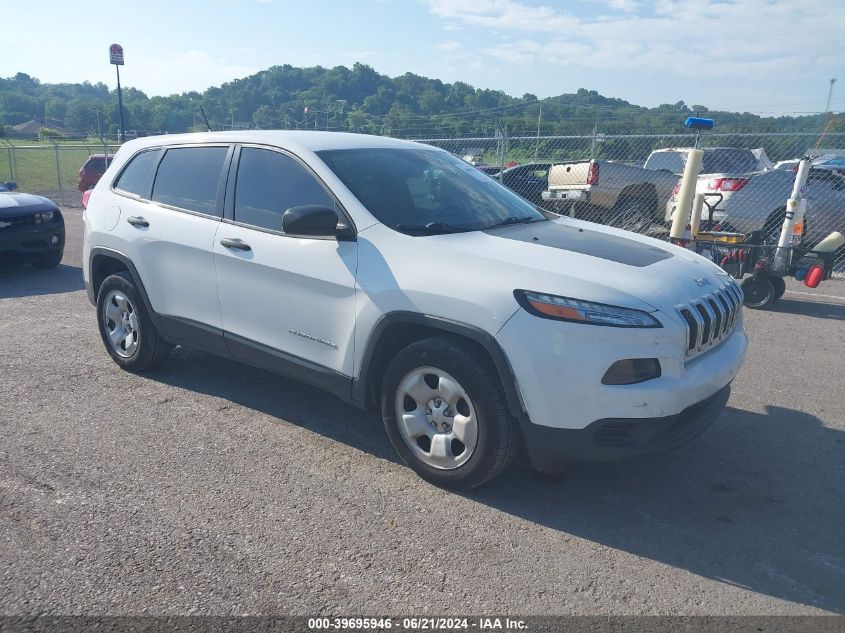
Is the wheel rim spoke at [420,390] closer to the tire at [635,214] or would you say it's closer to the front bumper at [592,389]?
the front bumper at [592,389]

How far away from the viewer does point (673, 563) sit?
2945mm

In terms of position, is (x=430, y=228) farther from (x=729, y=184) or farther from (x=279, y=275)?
(x=729, y=184)

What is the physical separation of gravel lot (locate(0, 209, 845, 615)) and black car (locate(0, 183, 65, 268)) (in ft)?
15.3

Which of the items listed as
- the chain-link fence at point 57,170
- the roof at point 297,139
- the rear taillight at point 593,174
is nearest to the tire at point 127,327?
the roof at point 297,139

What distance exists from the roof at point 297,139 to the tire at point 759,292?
5.04m

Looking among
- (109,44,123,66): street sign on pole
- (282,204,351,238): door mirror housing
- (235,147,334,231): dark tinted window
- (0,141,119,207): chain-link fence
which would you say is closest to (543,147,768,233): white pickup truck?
(235,147,334,231): dark tinted window

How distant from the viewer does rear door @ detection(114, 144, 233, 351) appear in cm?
443

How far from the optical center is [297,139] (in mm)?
4234

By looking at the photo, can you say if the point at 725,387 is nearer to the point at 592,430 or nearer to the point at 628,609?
the point at 592,430

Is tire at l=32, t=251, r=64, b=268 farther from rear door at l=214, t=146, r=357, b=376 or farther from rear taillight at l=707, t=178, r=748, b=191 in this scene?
rear taillight at l=707, t=178, r=748, b=191

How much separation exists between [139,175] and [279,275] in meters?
1.91

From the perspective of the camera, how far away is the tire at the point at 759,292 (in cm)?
791

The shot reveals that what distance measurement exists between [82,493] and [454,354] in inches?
79.9

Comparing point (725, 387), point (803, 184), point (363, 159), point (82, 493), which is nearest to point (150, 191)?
point (363, 159)
